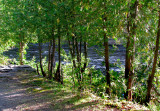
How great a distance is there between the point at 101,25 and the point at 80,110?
11.0 feet

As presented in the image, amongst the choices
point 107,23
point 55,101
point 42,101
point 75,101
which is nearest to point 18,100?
point 42,101

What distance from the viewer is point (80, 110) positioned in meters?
5.96

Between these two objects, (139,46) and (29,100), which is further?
(139,46)

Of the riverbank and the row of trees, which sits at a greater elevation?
the row of trees

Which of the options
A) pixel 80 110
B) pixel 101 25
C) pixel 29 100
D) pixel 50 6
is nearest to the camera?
pixel 80 110

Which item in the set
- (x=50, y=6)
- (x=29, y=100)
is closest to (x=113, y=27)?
(x=50, y=6)

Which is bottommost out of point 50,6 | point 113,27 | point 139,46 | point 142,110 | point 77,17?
point 142,110

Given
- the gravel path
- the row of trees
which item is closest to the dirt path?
the gravel path

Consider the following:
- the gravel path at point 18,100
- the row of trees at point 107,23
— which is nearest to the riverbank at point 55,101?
the gravel path at point 18,100

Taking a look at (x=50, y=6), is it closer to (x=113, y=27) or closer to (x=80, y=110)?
(x=113, y=27)

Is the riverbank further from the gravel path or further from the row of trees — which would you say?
the row of trees

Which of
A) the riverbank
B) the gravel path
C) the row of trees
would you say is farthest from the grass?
the row of trees

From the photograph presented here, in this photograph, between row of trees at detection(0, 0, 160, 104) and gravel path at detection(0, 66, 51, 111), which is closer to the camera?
row of trees at detection(0, 0, 160, 104)

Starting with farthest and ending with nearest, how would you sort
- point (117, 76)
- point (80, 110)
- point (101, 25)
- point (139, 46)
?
point (117, 76), point (139, 46), point (101, 25), point (80, 110)
